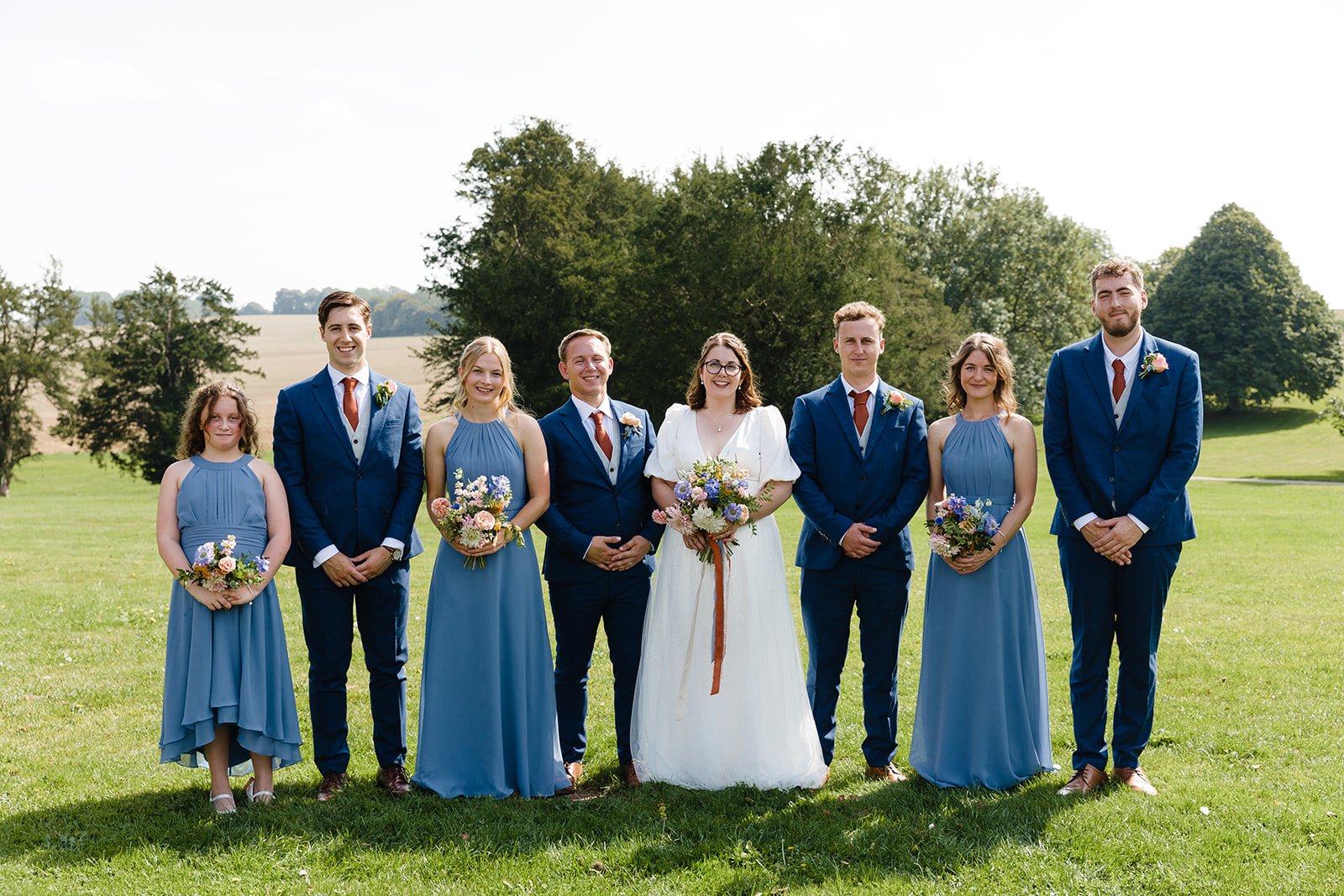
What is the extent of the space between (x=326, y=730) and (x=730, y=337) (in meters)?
3.59

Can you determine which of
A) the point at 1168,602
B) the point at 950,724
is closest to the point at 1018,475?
the point at 950,724

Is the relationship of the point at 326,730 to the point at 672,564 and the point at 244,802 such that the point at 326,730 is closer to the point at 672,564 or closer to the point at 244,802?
the point at 244,802

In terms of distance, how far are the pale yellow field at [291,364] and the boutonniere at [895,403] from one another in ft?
120

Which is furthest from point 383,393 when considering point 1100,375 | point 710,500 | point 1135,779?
point 1135,779

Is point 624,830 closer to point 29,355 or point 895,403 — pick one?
point 895,403

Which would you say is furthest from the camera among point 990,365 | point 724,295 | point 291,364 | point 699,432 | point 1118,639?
point 291,364

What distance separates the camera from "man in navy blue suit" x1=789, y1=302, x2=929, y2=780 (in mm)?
6605

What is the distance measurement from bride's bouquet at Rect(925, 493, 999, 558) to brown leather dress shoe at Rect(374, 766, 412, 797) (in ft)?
11.8

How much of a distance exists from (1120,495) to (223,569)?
531 centimetres

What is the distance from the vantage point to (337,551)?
245 inches

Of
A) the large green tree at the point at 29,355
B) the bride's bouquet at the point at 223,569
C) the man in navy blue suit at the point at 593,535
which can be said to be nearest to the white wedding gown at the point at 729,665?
the man in navy blue suit at the point at 593,535

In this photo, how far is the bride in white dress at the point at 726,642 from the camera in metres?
6.50

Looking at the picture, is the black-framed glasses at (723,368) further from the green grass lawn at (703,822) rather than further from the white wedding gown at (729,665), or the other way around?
the green grass lawn at (703,822)

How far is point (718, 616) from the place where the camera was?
653cm
